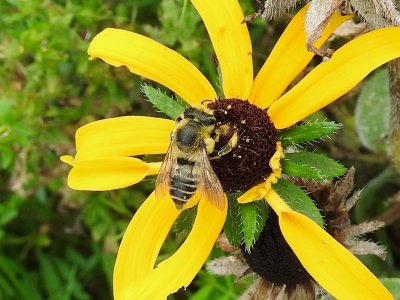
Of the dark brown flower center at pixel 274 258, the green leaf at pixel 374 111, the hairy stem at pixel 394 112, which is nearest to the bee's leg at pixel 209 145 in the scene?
the dark brown flower center at pixel 274 258

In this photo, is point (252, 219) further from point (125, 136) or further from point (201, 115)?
point (125, 136)

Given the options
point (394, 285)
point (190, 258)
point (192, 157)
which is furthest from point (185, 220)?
point (394, 285)

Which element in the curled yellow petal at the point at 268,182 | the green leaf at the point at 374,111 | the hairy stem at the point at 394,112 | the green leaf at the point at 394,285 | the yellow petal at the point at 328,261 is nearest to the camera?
the yellow petal at the point at 328,261

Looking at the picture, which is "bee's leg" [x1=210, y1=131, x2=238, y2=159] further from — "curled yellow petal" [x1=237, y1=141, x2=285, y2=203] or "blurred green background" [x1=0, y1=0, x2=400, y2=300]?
"blurred green background" [x1=0, y1=0, x2=400, y2=300]

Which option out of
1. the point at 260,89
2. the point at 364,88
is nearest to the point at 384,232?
the point at 364,88

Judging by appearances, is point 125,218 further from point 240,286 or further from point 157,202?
point 157,202

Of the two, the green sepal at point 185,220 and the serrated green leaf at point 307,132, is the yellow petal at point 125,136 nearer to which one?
the green sepal at point 185,220
